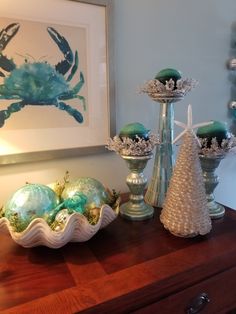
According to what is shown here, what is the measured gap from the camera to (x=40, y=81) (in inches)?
31.6

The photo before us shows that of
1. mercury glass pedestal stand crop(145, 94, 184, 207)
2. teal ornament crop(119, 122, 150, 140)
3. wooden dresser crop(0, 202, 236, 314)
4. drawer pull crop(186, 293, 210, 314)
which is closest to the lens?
wooden dresser crop(0, 202, 236, 314)

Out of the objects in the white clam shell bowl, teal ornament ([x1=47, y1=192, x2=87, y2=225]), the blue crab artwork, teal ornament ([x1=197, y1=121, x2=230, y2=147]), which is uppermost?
the blue crab artwork

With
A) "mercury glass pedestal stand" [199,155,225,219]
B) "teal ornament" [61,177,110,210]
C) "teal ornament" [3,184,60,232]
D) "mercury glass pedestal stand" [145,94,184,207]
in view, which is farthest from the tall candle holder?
"teal ornament" [3,184,60,232]

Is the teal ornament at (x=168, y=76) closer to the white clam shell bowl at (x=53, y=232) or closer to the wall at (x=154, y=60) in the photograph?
the wall at (x=154, y=60)

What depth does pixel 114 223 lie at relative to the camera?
2.56 ft

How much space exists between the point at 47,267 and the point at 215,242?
0.42m

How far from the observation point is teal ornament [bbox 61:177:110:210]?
67cm

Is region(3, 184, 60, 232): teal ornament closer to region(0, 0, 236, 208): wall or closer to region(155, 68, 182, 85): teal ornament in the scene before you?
region(0, 0, 236, 208): wall

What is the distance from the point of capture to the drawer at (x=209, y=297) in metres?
0.55

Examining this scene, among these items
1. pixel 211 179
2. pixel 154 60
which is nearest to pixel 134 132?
pixel 211 179

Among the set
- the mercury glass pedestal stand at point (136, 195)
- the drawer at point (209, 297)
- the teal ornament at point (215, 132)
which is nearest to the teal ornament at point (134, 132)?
the mercury glass pedestal stand at point (136, 195)

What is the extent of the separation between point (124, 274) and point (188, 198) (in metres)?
0.25

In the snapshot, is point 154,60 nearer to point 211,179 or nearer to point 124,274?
point 211,179

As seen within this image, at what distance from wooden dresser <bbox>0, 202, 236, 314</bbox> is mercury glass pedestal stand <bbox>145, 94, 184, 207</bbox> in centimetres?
17
